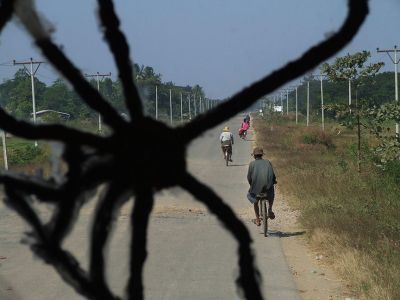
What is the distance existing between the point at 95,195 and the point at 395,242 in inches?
252

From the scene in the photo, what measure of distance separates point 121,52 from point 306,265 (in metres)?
6.16

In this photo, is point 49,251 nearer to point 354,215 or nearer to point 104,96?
point 104,96

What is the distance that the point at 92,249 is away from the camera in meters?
1.27

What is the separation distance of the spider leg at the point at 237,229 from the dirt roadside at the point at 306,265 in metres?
4.52

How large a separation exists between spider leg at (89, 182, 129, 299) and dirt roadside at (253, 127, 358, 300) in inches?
181

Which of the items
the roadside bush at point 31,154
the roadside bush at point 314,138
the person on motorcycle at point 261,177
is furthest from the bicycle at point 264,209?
the roadside bush at point 314,138

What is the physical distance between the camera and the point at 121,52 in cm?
122

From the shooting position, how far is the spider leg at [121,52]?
1.21 m

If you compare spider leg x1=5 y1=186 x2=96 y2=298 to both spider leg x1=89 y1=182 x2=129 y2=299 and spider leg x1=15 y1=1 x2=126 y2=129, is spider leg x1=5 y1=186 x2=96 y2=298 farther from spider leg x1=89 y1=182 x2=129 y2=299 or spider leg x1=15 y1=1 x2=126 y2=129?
spider leg x1=15 y1=1 x2=126 y2=129

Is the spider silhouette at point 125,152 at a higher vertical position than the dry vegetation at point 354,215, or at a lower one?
higher

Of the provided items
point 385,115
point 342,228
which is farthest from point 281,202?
point 342,228

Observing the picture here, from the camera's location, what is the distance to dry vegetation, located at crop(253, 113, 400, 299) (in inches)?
233

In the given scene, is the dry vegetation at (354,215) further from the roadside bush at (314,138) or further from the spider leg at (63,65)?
the roadside bush at (314,138)

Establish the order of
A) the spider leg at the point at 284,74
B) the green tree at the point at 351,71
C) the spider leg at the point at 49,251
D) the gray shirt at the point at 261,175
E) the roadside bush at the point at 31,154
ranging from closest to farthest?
the spider leg at the point at 284,74 < the spider leg at the point at 49,251 < the roadside bush at the point at 31,154 < the gray shirt at the point at 261,175 < the green tree at the point at 351,71
